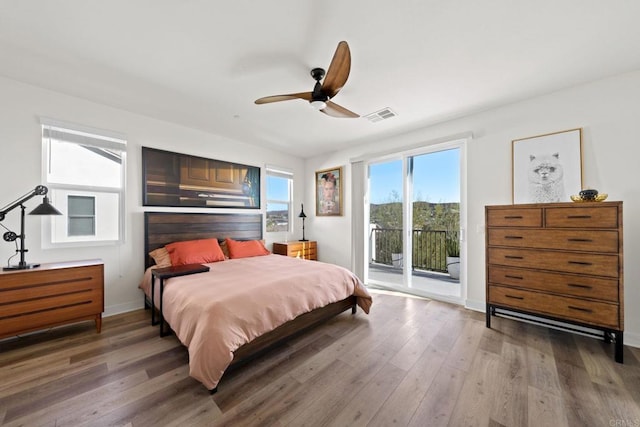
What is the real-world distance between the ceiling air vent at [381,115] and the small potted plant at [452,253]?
197cm

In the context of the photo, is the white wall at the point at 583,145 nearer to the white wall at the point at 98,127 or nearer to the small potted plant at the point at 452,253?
the small potted plant at the point at 452,253

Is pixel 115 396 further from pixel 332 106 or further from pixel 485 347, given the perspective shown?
pixel 485 347

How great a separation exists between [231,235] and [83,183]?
1936 mm

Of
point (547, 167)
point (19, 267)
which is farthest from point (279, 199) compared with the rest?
point (547, 167)

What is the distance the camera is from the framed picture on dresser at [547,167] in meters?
2.60

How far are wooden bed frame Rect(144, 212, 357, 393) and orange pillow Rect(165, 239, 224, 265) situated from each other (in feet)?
0.66

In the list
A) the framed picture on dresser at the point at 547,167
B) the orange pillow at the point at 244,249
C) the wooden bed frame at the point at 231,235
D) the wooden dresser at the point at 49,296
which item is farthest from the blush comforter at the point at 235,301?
the framed picture on dresser at the point at 547,167

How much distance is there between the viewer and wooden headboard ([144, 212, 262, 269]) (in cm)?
329

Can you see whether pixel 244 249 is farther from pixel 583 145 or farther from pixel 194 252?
pixel 583 145

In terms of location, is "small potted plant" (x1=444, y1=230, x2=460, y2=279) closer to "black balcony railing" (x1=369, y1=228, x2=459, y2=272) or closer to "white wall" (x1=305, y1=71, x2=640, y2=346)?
"black balcony railing" (x1=369, y1=228, x2=459, y2=272)

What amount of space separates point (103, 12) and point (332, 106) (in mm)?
1792

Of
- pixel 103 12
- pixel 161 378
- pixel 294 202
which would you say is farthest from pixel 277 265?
pixel 103 12

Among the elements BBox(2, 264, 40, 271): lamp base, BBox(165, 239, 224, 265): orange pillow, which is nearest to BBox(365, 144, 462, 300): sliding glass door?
BBox(165, 239, 224, 265): orange pillow

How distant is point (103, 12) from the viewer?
166 centimetres
